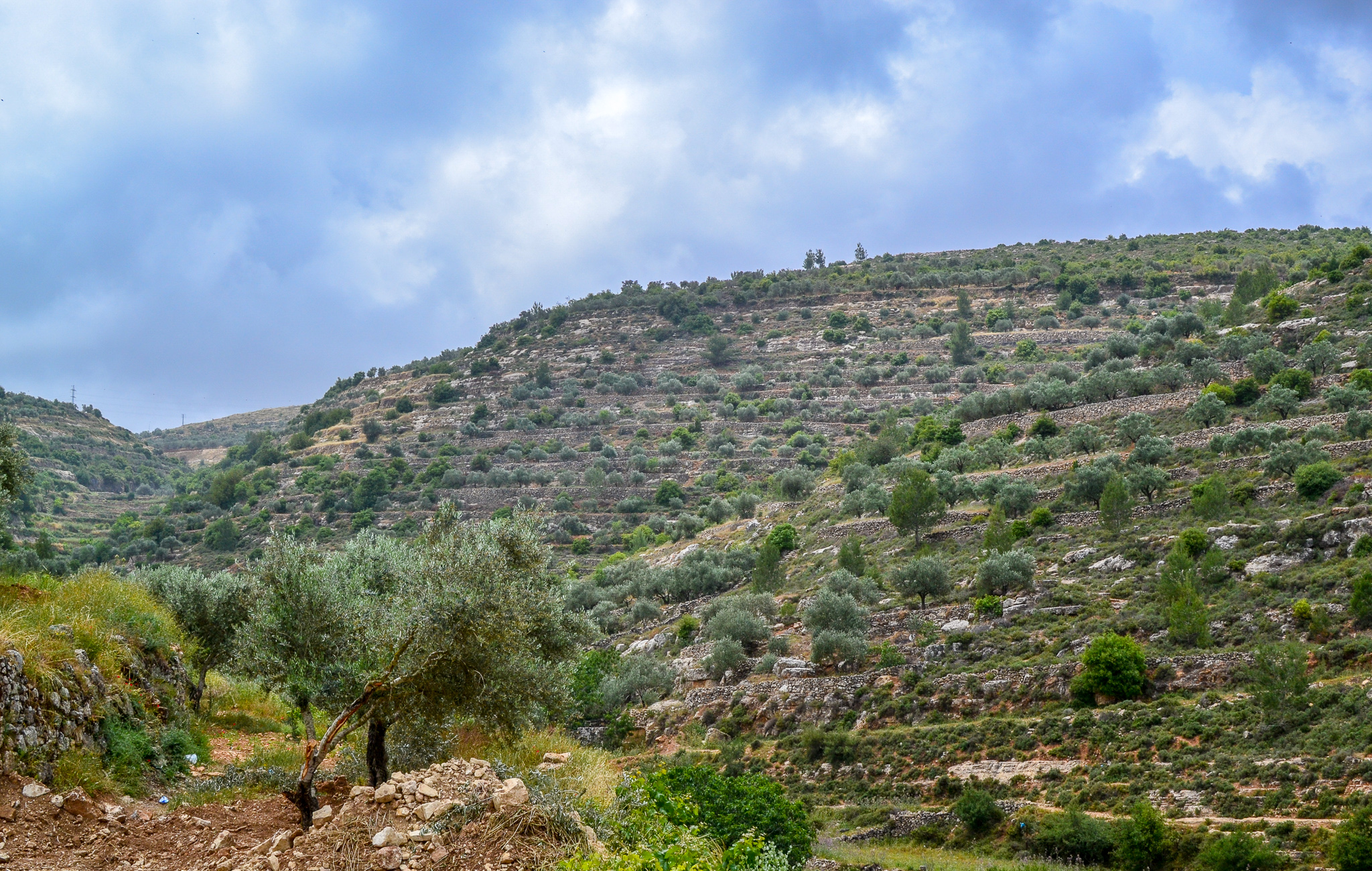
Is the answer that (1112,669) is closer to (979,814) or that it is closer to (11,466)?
(979,814)

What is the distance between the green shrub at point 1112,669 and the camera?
73.0 feet

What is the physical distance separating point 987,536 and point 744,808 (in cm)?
2045

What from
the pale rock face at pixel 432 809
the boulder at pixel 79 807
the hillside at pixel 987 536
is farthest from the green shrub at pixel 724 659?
the boulder at pixel 79 807

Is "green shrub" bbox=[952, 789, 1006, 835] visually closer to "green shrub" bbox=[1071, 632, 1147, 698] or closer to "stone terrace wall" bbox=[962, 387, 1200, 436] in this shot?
"green shrub" bbox=[1071, 632, 1147, 698]

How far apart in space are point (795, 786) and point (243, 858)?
18.5 metres

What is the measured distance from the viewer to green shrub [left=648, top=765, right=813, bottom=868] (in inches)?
532

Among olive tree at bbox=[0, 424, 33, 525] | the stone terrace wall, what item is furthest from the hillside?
olive tree at bbox=[0, 424, 33, 525]

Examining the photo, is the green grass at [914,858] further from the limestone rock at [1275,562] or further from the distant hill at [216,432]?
the distant hill at [216,432]

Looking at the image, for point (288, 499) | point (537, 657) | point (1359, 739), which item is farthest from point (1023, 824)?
point (288, 499)

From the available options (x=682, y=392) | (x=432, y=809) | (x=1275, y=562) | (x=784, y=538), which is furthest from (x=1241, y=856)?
(x=682, y=392)

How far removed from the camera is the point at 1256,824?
16.3 meters

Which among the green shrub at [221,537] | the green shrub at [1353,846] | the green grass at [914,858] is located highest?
the green shrub at [221,537]

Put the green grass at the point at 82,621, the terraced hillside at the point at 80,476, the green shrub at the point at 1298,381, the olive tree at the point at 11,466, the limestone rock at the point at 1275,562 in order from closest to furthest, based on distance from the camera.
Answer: the green grass at the point at 82,621, the olive tree at the point at 11,466, the limestone rock at the point at 1275,562, the green shrub at the point at 1298,381, the terraced hillside at the point at 80,476

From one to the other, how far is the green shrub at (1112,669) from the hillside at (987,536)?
0.08 m
